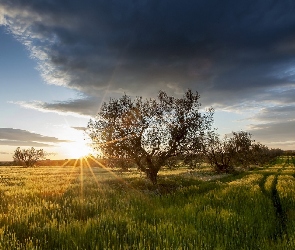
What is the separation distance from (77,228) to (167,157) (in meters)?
20.1

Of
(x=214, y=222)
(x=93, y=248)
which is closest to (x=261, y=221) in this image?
(x=214, y=222)

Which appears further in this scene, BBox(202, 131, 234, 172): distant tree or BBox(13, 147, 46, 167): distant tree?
BBox(13, 147, 46, 167): distant tree

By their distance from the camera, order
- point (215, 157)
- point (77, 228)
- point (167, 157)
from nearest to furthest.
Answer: point (77, 228) → point (167, 157) → point (215, 157)

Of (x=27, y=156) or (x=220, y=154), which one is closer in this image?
(x=220, y=154)

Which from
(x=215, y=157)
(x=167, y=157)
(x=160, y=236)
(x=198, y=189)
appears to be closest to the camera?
(x=160, y=236)

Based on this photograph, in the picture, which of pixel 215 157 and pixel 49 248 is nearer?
pixel 49 248

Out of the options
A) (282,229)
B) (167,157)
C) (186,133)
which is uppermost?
(186,133)

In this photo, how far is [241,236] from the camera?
29.3ft

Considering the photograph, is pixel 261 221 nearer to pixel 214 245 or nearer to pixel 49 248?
pixel 214 245

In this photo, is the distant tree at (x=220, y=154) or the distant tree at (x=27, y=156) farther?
the distant tree at (x=27, y=156)

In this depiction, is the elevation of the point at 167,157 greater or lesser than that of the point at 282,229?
greater

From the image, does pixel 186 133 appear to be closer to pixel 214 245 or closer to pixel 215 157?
pixel 214 245

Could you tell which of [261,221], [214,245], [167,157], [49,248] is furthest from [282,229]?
[167,157]

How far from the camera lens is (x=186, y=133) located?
2898 centimetres
